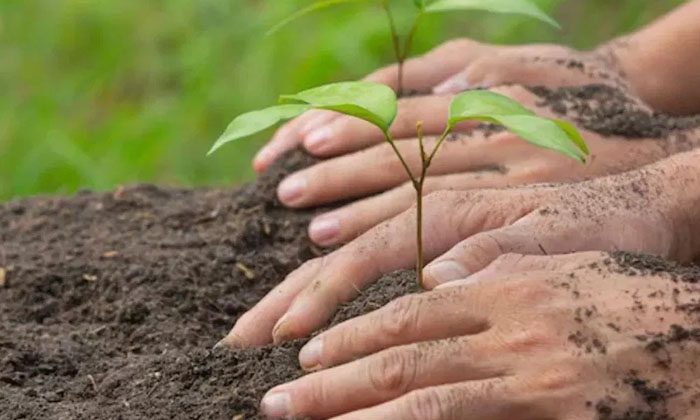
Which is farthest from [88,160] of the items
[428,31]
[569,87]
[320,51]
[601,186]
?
[601,186]

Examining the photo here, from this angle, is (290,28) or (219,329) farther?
(290,28)

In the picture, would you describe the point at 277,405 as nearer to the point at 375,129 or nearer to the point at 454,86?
the point at 375,129

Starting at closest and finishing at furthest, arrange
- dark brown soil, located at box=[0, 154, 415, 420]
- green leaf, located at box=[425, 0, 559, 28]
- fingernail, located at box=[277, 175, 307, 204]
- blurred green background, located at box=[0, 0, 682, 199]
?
dark brown soil, located at box=[0, 154, 415, 420], green leaf, located at box=[425, 0, 559, 28], fingernail, located at box=[277, 175, 307, 204], blurred green background, located at box=[0, 0, 682, 199]

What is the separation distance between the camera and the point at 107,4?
4.61 metres

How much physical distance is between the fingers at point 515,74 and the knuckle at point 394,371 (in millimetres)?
963

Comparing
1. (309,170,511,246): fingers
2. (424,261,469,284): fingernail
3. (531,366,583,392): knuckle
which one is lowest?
(531,366,583,392): knuckle

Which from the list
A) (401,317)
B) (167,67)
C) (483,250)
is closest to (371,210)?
(483,250)

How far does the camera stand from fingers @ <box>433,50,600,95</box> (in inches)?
86.0

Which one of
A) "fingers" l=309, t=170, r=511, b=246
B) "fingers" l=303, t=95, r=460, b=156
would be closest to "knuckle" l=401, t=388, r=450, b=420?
"fingers" l=309, t=170, r=511, b=246

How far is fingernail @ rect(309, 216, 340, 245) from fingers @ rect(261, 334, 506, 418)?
0.57 m

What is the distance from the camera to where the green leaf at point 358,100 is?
4.19 feet

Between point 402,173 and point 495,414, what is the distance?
2.43 feet

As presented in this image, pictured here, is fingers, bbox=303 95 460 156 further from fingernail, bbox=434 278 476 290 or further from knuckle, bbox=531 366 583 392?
knuckle, bbox=531 366 583 392

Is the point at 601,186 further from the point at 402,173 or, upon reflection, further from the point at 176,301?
the point at 176,301
